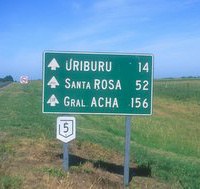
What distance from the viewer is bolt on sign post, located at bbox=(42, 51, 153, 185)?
985 cm

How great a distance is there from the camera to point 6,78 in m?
162

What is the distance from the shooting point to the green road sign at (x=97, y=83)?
9.85m

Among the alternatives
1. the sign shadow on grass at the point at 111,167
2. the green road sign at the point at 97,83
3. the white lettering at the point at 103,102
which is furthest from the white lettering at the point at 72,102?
the sign shadow on grass at the point at 111,167

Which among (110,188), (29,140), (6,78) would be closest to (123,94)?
(110,188)

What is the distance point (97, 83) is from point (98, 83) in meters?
0.02

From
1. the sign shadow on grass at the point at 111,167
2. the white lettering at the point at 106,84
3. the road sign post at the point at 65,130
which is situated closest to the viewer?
the road sign post at the point at 65,130

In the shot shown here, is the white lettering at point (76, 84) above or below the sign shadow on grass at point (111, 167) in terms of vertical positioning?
above

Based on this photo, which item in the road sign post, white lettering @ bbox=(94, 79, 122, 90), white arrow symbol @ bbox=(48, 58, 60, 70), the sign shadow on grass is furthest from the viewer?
the sign shadow on grass

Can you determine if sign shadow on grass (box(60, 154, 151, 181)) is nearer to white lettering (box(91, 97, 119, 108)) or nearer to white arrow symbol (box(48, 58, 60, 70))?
white lettering (box(91, 97, 119, 108))

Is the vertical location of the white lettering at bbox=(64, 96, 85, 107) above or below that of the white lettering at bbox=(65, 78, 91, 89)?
below

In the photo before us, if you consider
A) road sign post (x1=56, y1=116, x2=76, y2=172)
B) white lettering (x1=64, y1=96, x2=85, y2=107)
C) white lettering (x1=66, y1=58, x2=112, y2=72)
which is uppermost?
white lettering (x1=66, y1=58, x2=112, y2=72)

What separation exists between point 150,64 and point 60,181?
2.60 m

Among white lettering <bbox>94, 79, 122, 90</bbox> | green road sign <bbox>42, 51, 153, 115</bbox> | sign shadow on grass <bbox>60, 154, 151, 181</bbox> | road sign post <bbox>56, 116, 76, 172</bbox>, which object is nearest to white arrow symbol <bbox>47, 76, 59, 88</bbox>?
green road sign <bbox>42, 51, 153, 115</bbox>

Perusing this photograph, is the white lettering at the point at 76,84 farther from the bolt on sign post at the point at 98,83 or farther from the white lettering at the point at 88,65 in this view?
the white lettering at the point at 88,65
